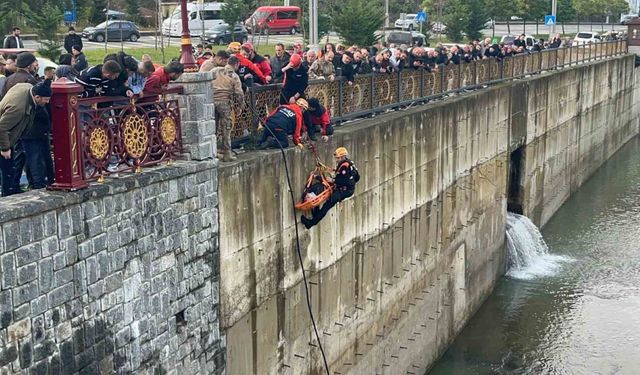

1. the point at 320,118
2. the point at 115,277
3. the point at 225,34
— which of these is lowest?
the point at 115,277

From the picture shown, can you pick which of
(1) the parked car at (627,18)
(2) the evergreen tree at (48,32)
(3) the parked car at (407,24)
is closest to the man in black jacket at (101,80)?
(2) the evergreen tree at (48,32)

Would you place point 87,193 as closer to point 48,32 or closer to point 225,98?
point 225,98

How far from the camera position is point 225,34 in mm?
40875

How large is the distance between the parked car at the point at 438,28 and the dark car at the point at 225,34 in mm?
20336

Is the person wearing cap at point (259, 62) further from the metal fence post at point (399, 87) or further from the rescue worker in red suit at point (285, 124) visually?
the metal fence post at point (399, 87)

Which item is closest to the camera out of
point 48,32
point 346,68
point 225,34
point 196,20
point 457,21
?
point 346,68

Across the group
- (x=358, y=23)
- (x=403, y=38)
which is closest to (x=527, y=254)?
(x=358, y=23)

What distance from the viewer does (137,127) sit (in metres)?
8.95

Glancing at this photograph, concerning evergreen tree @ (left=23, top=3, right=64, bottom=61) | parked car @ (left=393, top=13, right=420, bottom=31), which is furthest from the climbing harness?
parked car @ (left=393, top=13, right=420, bottom=31)

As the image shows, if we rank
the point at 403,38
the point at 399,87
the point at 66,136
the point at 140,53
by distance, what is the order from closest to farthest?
the point at 66,136
the point at 399,87
the point at 140,53
the point at 403,38

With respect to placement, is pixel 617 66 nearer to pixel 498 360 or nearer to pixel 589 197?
pixel 589 197

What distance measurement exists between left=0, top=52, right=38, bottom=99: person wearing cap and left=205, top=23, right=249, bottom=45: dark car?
98.8 ft

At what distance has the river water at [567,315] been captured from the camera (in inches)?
710

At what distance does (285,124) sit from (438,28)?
1917 inches
